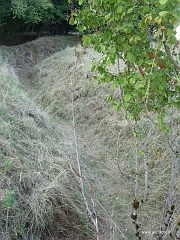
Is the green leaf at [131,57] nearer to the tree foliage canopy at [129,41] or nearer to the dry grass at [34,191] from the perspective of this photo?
the tree foliage canopy at [129,41]

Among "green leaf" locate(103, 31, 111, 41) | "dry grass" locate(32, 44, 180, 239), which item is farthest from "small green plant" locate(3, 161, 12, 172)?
"green leaf" locate(103, 31, 111, 41)

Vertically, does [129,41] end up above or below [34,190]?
above

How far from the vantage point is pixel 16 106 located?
476 cm

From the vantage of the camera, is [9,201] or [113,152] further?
[113,152]

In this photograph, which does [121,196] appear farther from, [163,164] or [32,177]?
[32,177]

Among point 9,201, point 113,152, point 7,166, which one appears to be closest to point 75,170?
point 9,201

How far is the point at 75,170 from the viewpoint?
2.51 m

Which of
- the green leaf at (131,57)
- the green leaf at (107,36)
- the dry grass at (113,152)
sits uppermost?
the green leaf at (107,36)

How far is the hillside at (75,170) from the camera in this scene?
2770 mm

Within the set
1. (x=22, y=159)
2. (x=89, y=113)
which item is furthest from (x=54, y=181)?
(x=89, y=113)

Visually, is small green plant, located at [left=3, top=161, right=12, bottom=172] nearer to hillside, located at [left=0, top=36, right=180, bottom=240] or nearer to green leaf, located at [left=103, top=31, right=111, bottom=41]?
hillside, located at [left=0, top=36, right=180, bottom=240]

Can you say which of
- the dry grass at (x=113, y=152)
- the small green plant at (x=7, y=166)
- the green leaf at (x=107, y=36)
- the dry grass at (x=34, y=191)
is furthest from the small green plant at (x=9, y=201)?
the green leaf at (x=107, y=36)

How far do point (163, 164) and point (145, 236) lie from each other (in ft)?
4.75

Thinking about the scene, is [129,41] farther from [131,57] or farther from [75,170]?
[75,170]
